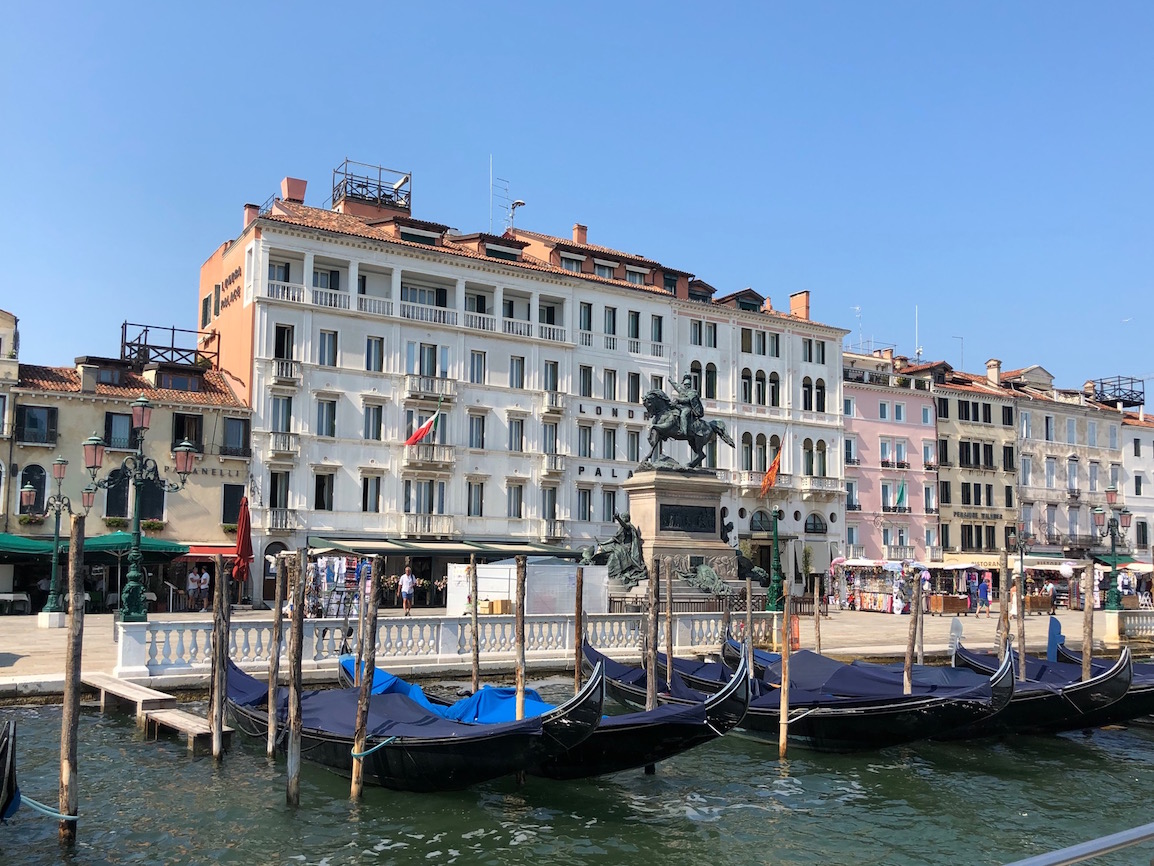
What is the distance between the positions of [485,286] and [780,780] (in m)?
31.9

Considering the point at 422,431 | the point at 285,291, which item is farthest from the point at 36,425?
the point at 422,431

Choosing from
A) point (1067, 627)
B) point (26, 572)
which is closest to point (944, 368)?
point (1067, 627)

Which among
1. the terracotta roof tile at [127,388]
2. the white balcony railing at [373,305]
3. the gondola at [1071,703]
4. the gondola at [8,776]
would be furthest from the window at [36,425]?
the gondola at [1071,703]

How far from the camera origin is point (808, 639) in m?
27.1

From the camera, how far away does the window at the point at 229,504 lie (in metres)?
37.6

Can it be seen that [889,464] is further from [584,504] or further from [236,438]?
[236,438]

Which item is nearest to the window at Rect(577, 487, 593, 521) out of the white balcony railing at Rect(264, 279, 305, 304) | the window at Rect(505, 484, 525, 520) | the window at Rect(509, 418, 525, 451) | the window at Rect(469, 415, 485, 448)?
the window at Rect(505, 484, 525, 520)

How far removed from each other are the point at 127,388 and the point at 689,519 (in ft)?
67.2

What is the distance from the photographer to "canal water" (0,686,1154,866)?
10789mm

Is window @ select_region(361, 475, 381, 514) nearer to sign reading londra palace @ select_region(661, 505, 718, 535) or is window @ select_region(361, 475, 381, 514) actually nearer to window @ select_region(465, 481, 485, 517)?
window @ select_region(465, 481, 485, 517)

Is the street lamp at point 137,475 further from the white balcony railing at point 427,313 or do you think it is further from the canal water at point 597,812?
the white balcony railing at point 427,313

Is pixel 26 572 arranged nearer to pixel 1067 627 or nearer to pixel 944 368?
pixel 1067 627

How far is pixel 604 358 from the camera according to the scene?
46406mm

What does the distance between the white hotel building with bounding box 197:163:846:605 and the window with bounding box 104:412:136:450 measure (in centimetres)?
402
